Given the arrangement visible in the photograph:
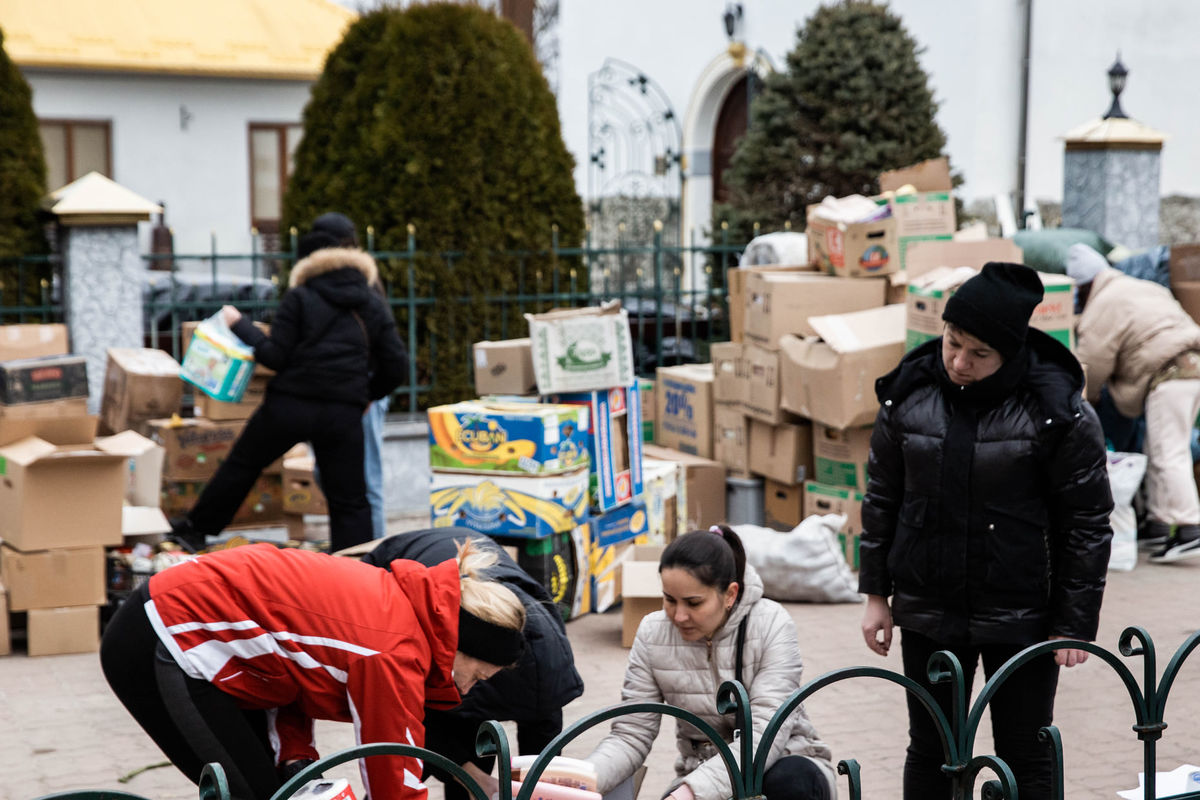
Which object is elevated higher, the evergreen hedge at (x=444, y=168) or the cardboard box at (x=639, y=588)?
the evergreen hedge at (x=444, y=168)

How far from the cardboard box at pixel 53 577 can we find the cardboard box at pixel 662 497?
8.23ft

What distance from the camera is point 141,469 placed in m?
6.49

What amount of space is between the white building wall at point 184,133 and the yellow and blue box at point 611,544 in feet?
59.7

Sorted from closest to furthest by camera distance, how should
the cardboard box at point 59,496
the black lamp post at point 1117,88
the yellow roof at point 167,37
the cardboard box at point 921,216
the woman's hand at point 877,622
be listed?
1. the woman's hand at point 877,622
2. the cardboard box at point 59,496
3. the cardboard box at point 921,216
4. the black lamp post at point 1117,88
5. the yellow roof at point 167,37

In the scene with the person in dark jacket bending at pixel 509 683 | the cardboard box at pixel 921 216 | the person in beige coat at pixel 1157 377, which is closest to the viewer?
the person in dark jacket bending at pixel 509 683

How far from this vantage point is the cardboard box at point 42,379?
6031 millimetres

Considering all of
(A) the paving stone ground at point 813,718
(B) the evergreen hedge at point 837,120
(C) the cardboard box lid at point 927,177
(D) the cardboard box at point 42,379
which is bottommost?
(A) the paving stone ground at point 813,718

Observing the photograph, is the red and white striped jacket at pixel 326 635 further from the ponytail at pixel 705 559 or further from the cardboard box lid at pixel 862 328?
the cardboard box lid at pixel 862 328

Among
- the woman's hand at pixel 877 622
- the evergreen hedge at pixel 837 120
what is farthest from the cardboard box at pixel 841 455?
the evergreen hedge at pixel 837 120

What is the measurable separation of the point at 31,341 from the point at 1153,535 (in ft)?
19.3

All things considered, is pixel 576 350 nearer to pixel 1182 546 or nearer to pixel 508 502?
pixel 508 502

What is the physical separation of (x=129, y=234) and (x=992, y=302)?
5.90 m

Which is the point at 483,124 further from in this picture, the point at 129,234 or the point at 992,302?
the point at 992,302

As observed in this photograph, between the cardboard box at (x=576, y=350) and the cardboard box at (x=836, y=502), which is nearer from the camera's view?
the cardboard box at (x=576, y=350)
